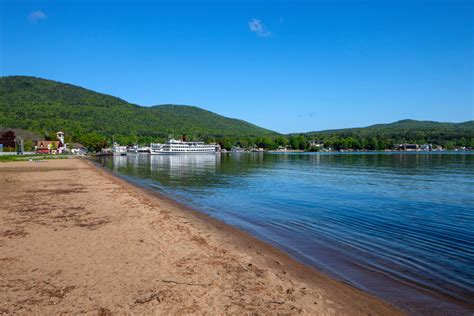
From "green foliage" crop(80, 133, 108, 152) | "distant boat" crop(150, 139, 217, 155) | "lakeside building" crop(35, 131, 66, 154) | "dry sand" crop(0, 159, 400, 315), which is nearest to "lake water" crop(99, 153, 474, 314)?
"dry sand" crop(0, 159, 400, 315)

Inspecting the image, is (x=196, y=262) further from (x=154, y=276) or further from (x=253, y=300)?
(x=253, y=300)

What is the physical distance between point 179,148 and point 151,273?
158974 millimetres

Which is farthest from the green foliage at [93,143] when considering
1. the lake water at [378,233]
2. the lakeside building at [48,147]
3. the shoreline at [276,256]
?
the shoreline at [276,256]

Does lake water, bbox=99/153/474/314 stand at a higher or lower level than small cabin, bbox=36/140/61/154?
lower

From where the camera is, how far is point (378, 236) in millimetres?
13047

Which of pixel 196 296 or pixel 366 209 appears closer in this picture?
pixel 196 296

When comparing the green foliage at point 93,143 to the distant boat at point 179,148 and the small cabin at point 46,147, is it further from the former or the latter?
the small cabin at point 46,147

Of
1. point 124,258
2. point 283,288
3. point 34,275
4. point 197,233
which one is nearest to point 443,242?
point 283,288

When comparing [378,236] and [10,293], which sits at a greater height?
[10,293]

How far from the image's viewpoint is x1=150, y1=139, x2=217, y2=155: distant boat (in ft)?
531

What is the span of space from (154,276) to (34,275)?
2.60 meters

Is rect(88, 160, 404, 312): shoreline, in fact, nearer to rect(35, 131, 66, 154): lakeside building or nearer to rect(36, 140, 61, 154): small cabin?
rect(35, 131, 66, 154): lakeside building

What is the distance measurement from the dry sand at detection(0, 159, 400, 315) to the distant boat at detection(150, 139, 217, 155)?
14997 centimetres

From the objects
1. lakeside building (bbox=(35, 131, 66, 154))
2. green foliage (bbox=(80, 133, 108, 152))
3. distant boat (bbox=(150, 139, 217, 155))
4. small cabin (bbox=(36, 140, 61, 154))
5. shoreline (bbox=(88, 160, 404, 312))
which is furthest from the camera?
distant boat (bbox=(150, 139, 217, 155))
